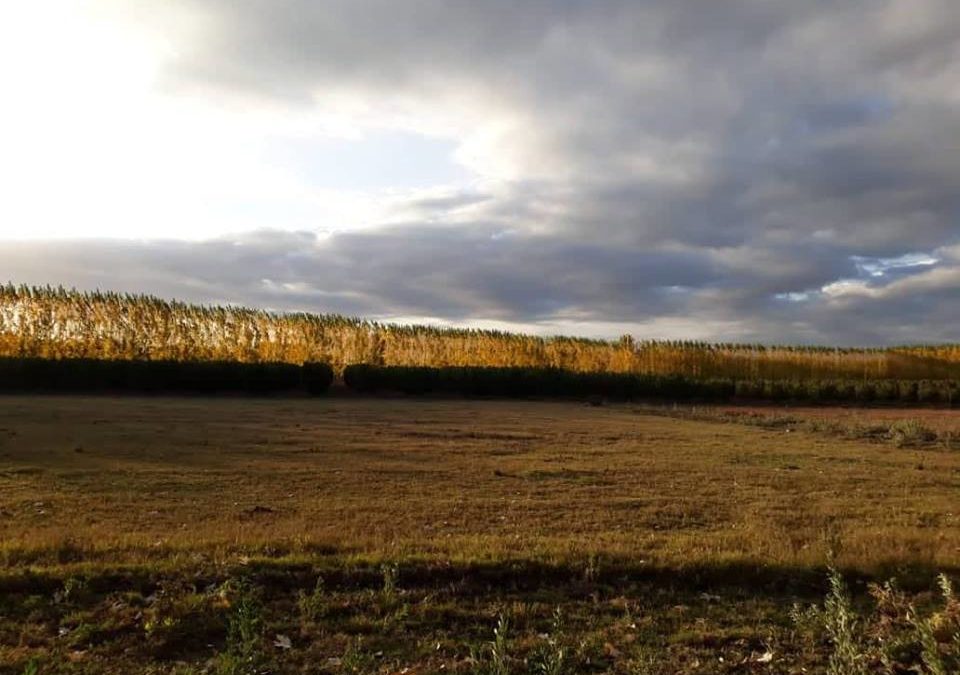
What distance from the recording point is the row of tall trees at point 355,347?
3125 inches

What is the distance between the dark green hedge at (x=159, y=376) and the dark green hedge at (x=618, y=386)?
582 centimetres

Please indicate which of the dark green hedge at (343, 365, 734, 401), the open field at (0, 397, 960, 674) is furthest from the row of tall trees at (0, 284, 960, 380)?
the open field at (0, 397, 960, 674)

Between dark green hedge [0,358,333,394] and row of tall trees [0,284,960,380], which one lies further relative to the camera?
row of tall trees [0,284,960,380]

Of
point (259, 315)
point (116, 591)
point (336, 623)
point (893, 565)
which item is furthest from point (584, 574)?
point (259, 315)

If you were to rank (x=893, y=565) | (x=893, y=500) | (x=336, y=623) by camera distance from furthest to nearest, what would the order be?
(x=893, y=500) < (x=893, y=565) < (x=336, y=623)

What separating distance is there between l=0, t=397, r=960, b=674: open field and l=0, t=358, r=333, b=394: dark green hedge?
34.6 metres

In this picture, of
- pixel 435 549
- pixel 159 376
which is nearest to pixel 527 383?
pixel 159 376

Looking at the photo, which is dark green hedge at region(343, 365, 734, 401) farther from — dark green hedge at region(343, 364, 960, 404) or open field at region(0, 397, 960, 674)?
open field at region(0, 397, 960, 674)

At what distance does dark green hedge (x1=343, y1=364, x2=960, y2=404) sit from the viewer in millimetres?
68562

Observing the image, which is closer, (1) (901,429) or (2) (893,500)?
(2) (893,500)

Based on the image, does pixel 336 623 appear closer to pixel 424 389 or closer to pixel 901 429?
pixel 901 429

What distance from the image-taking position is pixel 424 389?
6844cm

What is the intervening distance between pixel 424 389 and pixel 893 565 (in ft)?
197

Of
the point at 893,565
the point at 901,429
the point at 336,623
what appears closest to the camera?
the point at 336,623
